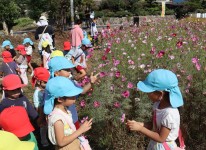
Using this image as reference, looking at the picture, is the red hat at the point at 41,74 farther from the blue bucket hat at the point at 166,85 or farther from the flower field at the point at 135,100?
the blue bucket hat at the point at 166,85

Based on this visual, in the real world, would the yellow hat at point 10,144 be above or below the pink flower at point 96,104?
above

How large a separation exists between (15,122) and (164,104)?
44.6 inches

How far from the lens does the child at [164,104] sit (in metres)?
2.12

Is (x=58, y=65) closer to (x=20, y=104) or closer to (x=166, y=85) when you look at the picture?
(x=20, y=104)

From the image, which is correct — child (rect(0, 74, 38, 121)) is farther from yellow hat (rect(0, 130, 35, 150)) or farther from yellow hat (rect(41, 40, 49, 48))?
yellow hat (rect(41, 40, 49, 48))

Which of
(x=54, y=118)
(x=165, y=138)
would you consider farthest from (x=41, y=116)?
(x=165, y=138)

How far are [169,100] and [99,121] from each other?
4.98ft

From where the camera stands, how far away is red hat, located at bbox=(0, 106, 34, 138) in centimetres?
231

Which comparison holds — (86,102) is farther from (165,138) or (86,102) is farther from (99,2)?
(99,2)

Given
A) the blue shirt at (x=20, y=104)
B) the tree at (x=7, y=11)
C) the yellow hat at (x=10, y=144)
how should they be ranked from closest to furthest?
the yellow hat at (x=10, y=144) → the blue shirt at (x=20, y=104) → the tree at (x=7, y=11)

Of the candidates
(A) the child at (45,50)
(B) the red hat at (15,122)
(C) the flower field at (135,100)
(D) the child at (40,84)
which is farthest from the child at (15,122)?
(A) the child at (45,50)

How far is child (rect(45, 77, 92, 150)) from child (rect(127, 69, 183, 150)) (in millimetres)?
457

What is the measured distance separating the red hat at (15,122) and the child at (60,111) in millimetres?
254

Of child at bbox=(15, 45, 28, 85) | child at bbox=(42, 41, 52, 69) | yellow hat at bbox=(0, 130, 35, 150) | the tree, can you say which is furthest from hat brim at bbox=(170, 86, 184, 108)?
the tree
